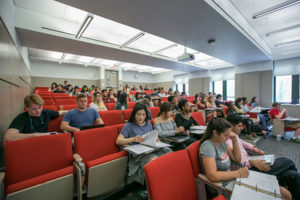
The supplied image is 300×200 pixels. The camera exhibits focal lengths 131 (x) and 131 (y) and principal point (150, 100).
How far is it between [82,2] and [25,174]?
10.1 ft

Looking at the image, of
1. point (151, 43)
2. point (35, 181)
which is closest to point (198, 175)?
point (35, 181)

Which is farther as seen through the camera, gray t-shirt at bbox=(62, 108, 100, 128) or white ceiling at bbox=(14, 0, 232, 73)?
white ceiling at bbox=(14, 0, 232, 73)

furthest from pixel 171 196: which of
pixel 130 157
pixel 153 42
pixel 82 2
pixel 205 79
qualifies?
pixel 205 79

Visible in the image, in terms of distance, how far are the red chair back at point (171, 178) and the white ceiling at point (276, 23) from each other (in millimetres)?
3784

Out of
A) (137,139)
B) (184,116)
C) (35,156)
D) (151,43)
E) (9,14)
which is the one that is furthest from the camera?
(151,43)

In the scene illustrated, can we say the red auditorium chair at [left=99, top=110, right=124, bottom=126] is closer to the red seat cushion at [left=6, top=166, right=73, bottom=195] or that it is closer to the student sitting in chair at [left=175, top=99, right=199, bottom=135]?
the student sitting in chair at [left=175, top=99, right=199, bottom=135]

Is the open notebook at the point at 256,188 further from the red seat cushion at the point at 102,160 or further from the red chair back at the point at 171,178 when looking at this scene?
the red seat cushion at the point at 102,160

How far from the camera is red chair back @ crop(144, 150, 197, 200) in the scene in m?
0.86

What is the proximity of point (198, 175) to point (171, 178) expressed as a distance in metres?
0.34

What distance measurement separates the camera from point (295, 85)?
7117 millimetres

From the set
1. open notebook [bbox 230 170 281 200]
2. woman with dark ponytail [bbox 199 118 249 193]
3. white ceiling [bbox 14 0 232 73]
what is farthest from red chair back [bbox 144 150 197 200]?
white ceiling [bbox 14 0 232 73]

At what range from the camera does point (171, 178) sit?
0.97m

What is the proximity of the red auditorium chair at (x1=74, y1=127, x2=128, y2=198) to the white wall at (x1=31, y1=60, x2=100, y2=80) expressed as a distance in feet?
35.3

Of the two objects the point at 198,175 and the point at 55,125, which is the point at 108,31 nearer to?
the point at 55,125
